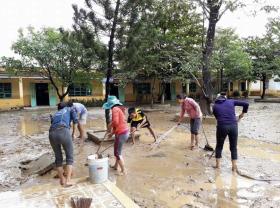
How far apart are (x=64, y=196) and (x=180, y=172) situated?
103 inches

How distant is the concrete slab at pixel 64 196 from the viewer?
15.5 feet

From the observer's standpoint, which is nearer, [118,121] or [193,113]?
[118,121]

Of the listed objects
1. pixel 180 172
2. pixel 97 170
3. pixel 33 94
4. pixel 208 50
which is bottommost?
pixel 180 172

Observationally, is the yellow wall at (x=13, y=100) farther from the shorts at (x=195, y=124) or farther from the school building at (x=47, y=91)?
the shorts at (x=195, y=124)

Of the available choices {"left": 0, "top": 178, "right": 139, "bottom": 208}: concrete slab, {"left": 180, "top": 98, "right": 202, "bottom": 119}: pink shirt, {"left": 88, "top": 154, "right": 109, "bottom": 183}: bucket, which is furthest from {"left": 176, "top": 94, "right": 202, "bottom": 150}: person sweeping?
{"left": 0, "top": 178, "right": 139, "bottom": 208}: concrete slab

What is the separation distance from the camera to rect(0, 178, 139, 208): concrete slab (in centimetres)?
471

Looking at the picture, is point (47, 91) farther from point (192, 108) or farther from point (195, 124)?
point (195, 124)

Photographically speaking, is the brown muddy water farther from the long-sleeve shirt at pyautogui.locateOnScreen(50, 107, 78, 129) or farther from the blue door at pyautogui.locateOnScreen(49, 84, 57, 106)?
the blue door at pyautogui.locateOnScreen(49, 84, 57, 106)

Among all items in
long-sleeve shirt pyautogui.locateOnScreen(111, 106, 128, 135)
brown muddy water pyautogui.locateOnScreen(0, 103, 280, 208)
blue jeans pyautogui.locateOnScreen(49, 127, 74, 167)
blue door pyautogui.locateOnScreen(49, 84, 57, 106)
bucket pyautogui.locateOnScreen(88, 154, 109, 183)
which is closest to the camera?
brown muddy water pyautogui.locateOnScreen(0, 103, 280, 208)

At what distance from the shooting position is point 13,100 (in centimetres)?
2564

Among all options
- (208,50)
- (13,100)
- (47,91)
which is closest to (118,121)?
(208,50)

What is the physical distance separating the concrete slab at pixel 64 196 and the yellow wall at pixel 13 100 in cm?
2145

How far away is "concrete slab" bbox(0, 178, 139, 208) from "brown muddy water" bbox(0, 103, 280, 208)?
351 mm

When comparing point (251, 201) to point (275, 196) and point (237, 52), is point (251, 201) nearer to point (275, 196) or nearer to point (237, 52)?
point (275, 196)
